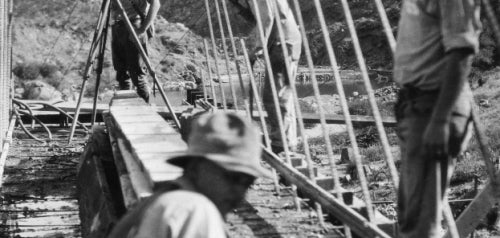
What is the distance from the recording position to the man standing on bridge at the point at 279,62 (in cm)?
588

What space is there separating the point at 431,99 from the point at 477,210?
77 cm

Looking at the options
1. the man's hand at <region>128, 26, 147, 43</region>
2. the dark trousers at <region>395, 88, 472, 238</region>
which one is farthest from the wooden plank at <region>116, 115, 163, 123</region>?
the dark trousers at <region>395, 88, 472, 238</region>

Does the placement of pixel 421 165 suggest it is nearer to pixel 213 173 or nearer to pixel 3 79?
pixel 213 173

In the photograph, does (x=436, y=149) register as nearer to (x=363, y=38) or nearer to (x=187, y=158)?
(x=187, y=158)

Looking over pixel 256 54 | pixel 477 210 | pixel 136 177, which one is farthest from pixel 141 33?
pixel 477 210

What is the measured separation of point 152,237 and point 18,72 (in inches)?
1574

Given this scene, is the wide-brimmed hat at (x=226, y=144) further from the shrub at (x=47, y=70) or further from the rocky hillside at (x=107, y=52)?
the shrub at (x=47, y=70)

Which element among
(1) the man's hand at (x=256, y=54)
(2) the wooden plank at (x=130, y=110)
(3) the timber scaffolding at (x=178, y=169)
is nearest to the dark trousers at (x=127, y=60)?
(3) the timber scaffolding at (x=178, y=169)

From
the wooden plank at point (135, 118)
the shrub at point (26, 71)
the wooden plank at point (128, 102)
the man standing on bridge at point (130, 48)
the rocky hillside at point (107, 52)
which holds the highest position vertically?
the man standing on bridge at point (130, 48)

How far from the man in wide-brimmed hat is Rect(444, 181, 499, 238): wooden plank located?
5.98 feet

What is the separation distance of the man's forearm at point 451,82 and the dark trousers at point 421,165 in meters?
0.19

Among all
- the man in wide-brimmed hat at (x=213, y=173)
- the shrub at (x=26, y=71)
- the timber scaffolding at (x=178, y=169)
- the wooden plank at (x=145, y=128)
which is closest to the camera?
the man in wide-brimmed hat at (x=213, y=173)

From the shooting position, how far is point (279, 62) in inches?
236

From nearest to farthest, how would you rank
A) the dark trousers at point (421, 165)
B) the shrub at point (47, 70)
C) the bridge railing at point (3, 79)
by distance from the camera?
the dark trousers at point (421, 165)
the bridge railing at point (3, 79)
the shrub at point (47, 70)
